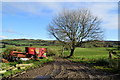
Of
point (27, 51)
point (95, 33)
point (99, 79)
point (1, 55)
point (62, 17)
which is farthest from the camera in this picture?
point (62, 17)

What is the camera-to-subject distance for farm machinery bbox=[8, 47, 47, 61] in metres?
17.2

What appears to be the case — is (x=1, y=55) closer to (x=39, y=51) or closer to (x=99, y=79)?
(x=39, y=51)

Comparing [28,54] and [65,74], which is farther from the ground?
[28,54]

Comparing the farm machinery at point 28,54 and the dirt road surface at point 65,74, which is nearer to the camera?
the dirt road surface at point 65,74

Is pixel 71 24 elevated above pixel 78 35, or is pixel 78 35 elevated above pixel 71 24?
pixel 71 24

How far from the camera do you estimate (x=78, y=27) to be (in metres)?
28.8

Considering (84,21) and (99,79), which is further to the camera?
(84,21)

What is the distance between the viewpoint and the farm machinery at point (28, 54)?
17250 millimetres

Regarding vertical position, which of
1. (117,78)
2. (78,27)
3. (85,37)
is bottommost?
(117,78)

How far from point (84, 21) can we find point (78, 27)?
5.95 ft

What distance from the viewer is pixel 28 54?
19484mm

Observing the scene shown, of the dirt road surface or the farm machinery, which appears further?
the farm machinery

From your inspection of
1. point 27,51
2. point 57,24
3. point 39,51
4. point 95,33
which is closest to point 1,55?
point 27,51

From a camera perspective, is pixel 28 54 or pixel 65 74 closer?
pixel 65 74
